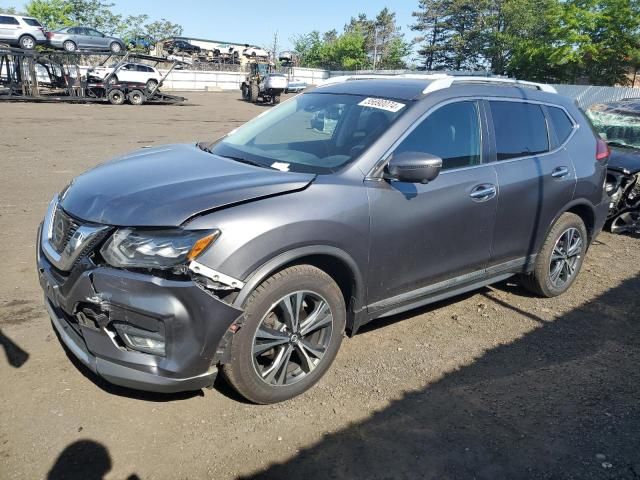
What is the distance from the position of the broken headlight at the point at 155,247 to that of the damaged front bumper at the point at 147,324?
66mm

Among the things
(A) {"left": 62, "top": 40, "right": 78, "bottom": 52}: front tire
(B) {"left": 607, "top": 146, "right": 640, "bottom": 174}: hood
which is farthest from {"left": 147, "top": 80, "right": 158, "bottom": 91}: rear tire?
(B) {"left": 607, "top": 146, "right": 640, "bottom": 174}: hood

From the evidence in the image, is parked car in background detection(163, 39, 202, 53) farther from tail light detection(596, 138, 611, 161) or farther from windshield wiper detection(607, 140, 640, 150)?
tail light detection(596, 138, 611, 161)

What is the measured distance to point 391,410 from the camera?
320 cm

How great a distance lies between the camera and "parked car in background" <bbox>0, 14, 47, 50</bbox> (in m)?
28.0

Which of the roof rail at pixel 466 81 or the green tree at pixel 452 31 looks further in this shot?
the green tree at pixel 452 31

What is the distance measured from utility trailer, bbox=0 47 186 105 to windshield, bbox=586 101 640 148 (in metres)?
23.1

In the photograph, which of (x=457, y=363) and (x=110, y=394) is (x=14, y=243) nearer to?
(x=110, y=394)

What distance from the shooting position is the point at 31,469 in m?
2.55

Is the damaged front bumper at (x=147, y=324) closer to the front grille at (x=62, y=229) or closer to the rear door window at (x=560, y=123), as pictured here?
the front grille at (x=62, y=229)

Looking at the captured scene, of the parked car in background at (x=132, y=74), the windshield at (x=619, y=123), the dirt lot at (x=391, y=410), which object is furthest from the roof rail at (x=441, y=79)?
the parked car in background at (x=132, y=74)

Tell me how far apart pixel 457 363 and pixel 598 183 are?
7.97 feet

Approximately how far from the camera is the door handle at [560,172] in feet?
14.6

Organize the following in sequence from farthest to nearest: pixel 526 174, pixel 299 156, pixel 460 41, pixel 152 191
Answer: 1. pixel 460 41
2. pixel 526 174
3. pixel 299 156
4. pixel 152 191

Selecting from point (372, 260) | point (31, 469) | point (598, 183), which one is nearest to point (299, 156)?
point (372, 260)
